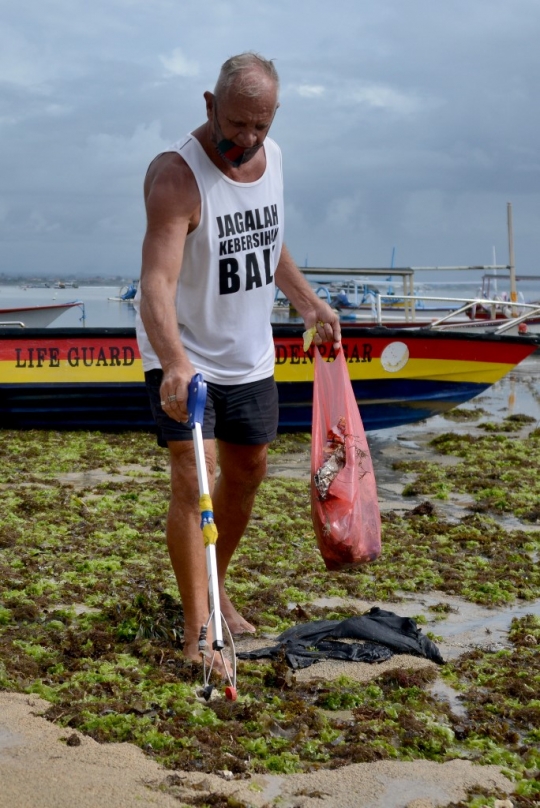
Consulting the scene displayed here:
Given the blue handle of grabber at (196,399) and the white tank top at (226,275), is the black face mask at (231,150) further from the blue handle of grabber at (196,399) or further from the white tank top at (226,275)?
the blue handle of grabber at (196,399)

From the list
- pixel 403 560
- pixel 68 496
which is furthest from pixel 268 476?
pixel 403 560

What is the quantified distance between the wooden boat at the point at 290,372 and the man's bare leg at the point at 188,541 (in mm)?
6517

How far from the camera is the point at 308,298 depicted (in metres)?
4.17

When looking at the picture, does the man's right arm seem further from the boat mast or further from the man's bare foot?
the boat mast

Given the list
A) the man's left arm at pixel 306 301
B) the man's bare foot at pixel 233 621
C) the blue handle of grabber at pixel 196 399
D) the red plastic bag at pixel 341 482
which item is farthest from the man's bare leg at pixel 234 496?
the blue handle of grabber at pixel 196 399

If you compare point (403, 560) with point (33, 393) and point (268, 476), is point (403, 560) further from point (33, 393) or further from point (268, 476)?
point (33, 393)

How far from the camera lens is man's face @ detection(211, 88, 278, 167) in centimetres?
331

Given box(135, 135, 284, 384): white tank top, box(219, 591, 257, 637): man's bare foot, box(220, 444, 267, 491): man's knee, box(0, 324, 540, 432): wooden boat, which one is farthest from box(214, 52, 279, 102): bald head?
box(0, 324, 540, 432): wooden boat

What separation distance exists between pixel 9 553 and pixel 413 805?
307 cm

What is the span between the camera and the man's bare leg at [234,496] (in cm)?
386

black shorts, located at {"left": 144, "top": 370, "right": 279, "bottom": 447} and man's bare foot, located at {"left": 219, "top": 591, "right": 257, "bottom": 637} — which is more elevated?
black shorts, located at {"left": 144, "top": 370, "right": 279, "bottom": 447}

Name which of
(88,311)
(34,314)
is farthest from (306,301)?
(88,311)

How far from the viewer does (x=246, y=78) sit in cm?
328

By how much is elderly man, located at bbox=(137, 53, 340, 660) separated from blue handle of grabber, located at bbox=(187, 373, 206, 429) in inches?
0.9
